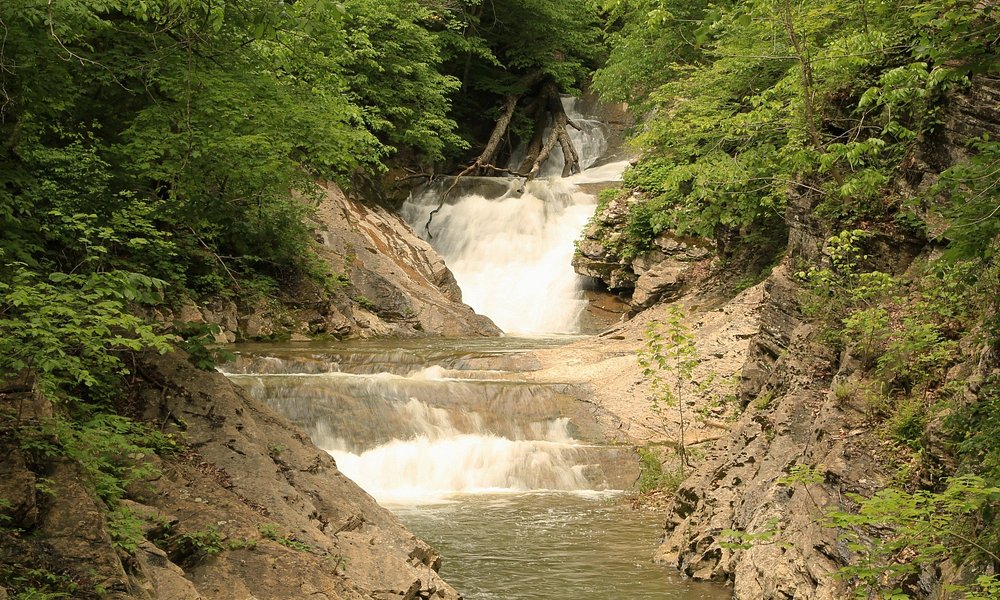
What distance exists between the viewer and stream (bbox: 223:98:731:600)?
717 centimetres

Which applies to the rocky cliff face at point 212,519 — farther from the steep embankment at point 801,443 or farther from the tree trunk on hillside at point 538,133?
the tree trunk on hillside at point 538,133

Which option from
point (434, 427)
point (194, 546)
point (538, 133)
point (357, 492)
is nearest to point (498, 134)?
point (538, 133)

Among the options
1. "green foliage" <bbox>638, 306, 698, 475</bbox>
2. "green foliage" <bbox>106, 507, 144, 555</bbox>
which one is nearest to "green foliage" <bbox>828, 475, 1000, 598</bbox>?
"green foliage" <bbox>106, 507, 144, 555</bbox>

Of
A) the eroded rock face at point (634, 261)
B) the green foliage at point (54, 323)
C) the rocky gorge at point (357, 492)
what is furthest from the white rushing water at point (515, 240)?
the green foliage at point (54, 323)

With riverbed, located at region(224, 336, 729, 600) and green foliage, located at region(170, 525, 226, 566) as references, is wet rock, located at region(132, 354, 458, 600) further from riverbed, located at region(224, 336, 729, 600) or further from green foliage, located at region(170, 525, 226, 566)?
riverbed, located at region(224, 336, 729, 600)

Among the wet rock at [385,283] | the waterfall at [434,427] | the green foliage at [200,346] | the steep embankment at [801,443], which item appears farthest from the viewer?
the wet rock at [385,283]

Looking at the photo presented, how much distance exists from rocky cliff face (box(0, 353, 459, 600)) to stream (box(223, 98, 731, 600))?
1.26m

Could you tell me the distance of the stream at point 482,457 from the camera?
717cm

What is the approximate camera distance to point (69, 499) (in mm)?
4129

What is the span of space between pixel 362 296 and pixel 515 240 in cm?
641

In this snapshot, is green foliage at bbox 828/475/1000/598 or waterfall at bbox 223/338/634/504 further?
waterfall at bbox 223/338/634/504

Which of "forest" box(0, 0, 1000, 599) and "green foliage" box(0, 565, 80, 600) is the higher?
"forest" box(0, 0, 1000, 599)

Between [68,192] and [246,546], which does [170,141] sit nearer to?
[68,192]

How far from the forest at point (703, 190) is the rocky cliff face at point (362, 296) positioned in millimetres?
1624
